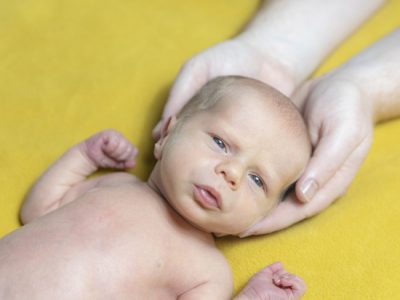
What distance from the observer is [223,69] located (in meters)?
1.48

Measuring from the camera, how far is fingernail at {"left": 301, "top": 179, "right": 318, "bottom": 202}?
121 centimetres

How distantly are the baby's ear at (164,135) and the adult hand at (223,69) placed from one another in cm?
9

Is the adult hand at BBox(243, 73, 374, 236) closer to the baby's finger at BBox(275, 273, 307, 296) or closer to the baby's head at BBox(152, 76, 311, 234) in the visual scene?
the baby's head at BBox(152, 76, 311, 234)

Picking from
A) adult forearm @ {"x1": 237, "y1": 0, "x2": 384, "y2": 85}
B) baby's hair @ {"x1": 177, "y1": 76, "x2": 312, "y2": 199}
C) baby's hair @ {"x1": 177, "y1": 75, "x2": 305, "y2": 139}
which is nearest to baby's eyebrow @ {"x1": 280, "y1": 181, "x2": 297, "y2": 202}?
baby's hair @ {"x1": 177, "y1": 76, "x2": 312, "y2": 199}

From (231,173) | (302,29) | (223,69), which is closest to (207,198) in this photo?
(231,173)

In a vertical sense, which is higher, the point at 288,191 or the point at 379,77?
the point at 379,77

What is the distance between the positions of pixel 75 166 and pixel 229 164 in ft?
1.37

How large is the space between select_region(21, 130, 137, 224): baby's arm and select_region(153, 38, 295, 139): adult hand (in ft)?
0.32

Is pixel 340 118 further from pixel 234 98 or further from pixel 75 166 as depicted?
pixel 75 166

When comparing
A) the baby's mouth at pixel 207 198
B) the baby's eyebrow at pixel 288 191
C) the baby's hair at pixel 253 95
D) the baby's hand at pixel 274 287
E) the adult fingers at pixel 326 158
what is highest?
the baby's hair at pixel 253 95

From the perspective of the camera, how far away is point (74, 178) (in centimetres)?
132

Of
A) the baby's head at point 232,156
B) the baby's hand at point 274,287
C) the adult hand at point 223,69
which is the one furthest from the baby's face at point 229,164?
→ the adult hand at point 223,69

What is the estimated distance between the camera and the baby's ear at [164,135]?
121 centimetres

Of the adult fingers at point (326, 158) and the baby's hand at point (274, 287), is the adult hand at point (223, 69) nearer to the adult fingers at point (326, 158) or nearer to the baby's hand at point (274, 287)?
the adult fingers at point (326, 158)
